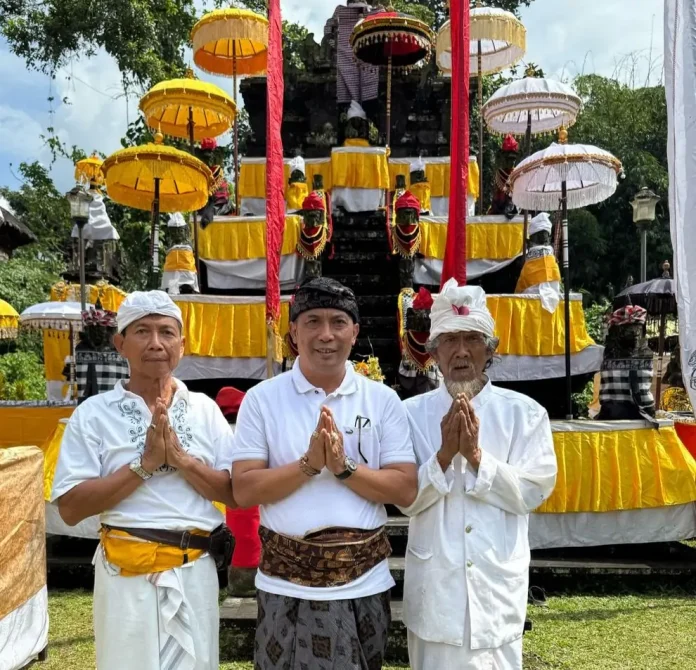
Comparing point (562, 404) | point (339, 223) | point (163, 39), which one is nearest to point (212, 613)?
point (562, 404)

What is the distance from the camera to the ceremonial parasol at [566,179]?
5.97 m

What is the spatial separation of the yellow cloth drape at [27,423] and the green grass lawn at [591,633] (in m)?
2.82

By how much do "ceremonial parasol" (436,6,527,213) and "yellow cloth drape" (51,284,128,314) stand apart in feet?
18.3

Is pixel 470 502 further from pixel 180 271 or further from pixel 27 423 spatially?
pixel 180 271

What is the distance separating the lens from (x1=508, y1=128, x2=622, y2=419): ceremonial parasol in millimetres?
5971

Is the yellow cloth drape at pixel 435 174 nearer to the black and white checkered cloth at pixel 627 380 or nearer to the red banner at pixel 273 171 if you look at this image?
the black and white checkered cloth at pixel 627 380

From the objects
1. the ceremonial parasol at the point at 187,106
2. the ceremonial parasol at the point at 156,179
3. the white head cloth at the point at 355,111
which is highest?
the white head cloth at the point at 355,111

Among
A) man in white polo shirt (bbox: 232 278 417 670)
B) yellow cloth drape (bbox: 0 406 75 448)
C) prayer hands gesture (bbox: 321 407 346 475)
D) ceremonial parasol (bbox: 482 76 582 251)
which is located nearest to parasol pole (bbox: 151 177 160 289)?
yellow cloth drape (bbox: 0 406 75 448)

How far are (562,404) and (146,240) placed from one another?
12.7 metres

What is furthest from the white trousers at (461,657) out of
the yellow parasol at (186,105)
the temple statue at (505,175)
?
the yellow parasol at (186,105)

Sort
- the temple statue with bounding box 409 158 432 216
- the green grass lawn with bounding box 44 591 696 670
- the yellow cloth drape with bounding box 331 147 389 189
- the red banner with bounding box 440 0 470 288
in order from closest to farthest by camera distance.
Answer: the red banner with bounding box 440 0 470 288
the green grass lawn with bounding box 44 591 696 670
the temple statue with bounding box 409 158 432 216
the yellow cloth drape with bounding box 331 147 389 189

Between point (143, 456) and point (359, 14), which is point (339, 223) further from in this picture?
point (143, 456)

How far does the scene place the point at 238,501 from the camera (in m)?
2.10

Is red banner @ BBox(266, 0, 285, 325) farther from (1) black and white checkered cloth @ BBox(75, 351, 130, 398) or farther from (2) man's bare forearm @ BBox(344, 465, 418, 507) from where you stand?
(2) man's bare forearm @ BBox(344, 465, 418, 507)
